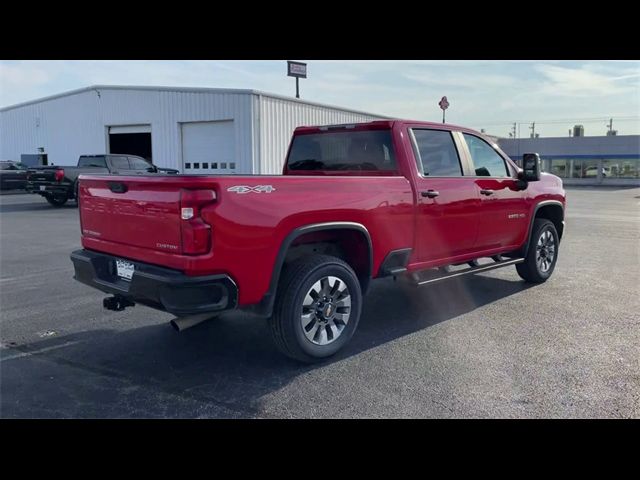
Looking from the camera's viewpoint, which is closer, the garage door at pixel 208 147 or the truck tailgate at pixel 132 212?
the truck tailgate at pixel 132 212

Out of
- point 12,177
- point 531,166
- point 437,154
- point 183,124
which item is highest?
point 183,124

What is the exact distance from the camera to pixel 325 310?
14.7ft

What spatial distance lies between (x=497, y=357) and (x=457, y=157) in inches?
92.1

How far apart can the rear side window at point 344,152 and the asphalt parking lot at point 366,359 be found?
164 centimetres

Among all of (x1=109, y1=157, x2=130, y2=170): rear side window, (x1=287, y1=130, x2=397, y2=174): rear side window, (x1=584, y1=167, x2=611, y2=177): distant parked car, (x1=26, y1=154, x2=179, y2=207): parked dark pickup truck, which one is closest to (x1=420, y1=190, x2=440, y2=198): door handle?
(x1=287, y1=130, x2=397, y2=174): rear side window

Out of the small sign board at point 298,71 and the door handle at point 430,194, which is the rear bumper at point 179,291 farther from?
the small sign board at point 298,71

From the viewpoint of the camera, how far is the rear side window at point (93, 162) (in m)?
18.6

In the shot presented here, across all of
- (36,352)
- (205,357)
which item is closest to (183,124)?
(36,352)

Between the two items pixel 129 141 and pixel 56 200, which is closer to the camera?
pixel 56 200

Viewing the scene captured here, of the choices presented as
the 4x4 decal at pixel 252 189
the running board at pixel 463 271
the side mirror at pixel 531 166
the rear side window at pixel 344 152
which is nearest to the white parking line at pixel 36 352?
the 4x4 decal at pixel 252 189

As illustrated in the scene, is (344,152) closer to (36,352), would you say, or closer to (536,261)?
(536,261)

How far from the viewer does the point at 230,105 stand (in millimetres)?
21562

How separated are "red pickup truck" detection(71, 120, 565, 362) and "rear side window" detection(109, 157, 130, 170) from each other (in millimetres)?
14248

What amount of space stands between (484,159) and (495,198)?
1.62ft
